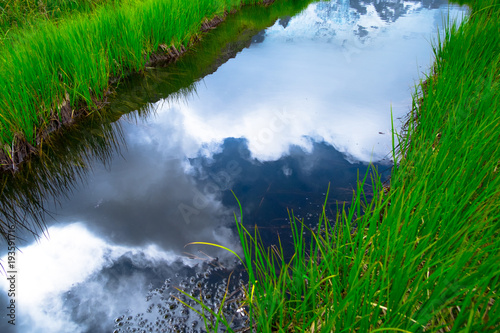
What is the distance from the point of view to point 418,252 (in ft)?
3.71

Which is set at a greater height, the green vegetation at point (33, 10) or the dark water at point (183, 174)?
the green vegetation at point (33, 10)

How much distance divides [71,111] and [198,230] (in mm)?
2168

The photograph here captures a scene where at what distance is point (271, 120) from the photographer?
331 centimetres

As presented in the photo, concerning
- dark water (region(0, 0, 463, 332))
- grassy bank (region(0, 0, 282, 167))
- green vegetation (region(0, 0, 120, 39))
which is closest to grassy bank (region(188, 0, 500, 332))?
dark water (region(0, 0, 463, 332))

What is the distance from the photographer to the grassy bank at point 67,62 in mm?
2459

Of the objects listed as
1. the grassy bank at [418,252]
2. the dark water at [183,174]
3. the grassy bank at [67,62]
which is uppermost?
the grassy bank at [67,62]

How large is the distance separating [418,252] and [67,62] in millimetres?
3513

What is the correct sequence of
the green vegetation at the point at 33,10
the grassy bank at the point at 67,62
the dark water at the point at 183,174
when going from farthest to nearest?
the green vegetation at the point at 33,10 → the grassy bank at the point at 67,62 → the dark water at the point at 183,174

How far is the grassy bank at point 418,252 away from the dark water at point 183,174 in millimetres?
409

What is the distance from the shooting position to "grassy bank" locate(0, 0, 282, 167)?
8.07 ft

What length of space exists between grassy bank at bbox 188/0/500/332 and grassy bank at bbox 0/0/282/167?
215 cm

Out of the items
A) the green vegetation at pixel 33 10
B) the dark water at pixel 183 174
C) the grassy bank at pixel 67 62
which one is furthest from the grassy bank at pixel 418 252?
the green vegetation at pixel 33 10

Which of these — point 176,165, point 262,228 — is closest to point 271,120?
point 176,165

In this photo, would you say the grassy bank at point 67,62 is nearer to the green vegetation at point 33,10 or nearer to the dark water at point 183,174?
the green vegetation at point 33,10
